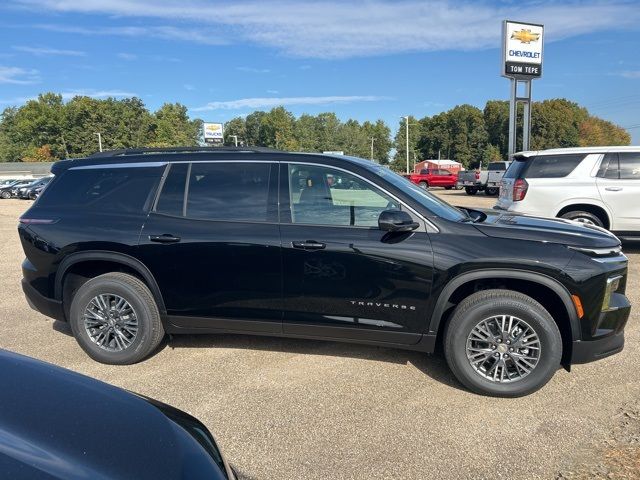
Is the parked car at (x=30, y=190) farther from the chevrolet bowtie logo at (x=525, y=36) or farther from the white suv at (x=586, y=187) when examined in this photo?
the white suv at (x=586, y=187)

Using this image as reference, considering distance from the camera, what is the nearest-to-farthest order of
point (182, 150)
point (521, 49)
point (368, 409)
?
point (368, 409) < point (182, 150) < point (521, 49)

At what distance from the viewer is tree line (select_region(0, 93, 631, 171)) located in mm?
91125

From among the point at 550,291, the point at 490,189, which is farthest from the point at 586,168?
the point at 490,189

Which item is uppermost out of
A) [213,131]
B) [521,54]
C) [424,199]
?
[521,54]

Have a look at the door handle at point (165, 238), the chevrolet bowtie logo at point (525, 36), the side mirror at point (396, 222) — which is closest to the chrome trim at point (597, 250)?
the side mirror at point (396, 222)

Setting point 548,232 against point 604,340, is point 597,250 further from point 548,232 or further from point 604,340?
point 604,340

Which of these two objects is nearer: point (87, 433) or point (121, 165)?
point (87, 433)

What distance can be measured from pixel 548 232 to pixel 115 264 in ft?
11.9

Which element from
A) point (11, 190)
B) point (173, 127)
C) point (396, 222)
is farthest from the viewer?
point (173, 127)

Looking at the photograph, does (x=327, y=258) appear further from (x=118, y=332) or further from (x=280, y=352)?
(x=118, y=332)

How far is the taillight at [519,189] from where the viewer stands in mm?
8555

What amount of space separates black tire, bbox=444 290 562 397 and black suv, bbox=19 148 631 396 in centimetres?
1

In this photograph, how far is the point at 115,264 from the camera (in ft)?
14.3

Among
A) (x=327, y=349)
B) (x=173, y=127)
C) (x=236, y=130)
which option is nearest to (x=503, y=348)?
(x=327, y=349)
